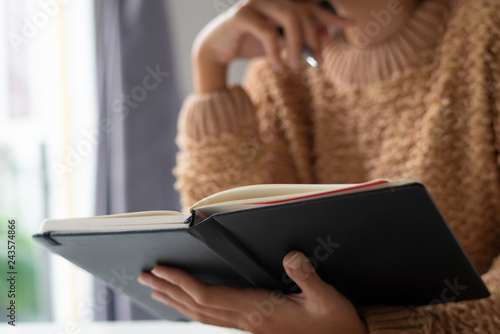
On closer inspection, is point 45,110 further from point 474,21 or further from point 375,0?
point 474,21

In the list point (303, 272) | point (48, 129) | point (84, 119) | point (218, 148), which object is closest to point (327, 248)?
point (303, 272)

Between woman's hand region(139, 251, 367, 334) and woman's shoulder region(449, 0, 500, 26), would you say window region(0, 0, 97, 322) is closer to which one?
woman's hand region(139, 251, 367, 334)

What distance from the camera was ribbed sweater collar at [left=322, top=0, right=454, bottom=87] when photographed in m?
0.83

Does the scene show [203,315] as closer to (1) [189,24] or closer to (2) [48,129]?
(1) [189,24]

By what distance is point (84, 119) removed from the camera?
1573mm

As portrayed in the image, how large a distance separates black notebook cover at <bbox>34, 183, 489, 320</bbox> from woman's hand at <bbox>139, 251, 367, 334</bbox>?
15 millimetres

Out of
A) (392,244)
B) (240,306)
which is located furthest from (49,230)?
(392,244)

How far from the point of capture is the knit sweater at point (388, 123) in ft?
2.53

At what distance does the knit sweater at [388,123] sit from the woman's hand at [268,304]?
0.25 meters

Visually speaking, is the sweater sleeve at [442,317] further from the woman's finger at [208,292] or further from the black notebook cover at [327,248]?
the woman's finger at [208,292]

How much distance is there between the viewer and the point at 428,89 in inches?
33.2

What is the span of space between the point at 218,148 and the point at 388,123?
32 cm

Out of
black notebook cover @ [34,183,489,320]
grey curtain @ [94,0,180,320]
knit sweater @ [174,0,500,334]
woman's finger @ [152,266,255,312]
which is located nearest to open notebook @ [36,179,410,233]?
black notebook cover @ [34,183,489,320]

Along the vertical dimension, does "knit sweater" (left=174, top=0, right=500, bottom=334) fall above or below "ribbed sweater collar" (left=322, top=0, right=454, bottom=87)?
below
